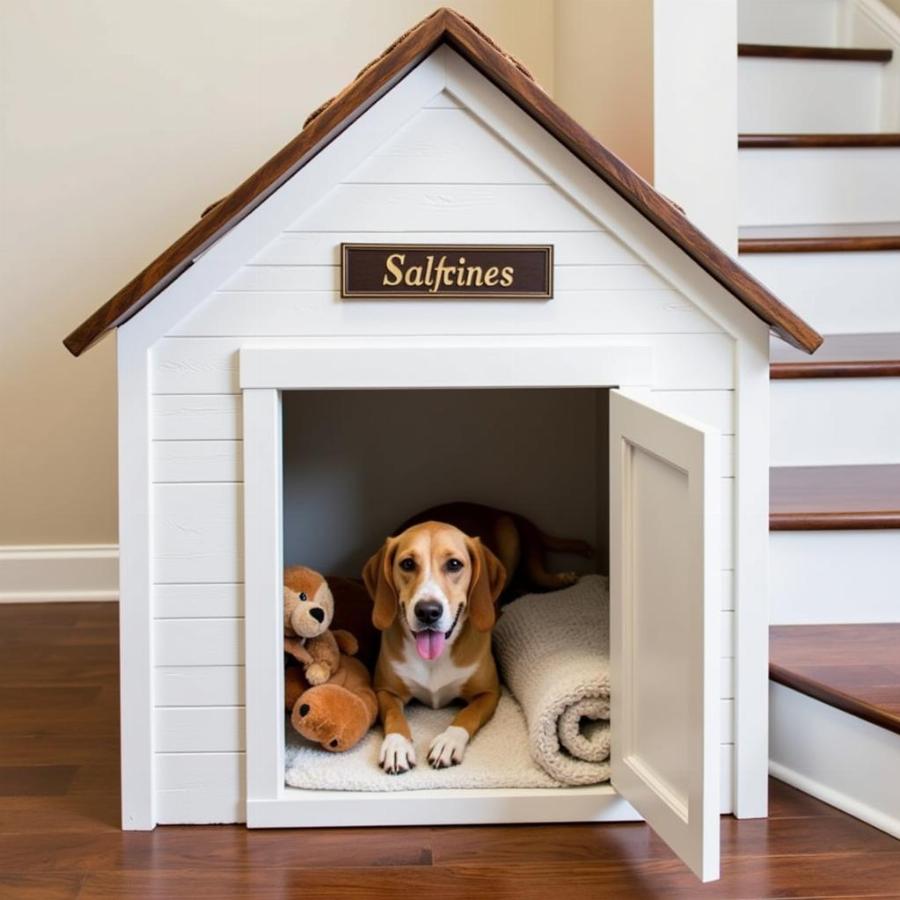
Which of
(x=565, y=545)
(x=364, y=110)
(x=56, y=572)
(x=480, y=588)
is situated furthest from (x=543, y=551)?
(x=56, y=572)

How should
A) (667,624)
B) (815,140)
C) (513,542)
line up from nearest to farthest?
(667,624), (513,542), (815,140)

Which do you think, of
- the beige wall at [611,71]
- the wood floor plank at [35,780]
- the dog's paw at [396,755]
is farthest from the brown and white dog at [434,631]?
the beige wall at [611,71]

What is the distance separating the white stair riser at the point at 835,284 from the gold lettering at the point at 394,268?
1071mm

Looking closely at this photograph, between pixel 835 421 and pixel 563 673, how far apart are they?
758mm

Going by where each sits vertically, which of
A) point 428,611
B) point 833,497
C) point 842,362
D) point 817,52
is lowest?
point 428,611

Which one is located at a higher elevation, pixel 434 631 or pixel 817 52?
pixel 817 52

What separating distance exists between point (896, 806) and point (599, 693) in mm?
422

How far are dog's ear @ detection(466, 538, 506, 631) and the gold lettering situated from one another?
470 mm

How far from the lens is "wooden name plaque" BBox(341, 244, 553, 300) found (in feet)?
5.62

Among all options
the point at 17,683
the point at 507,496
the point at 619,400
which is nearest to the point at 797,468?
the point at 507,496

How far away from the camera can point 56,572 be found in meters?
3.05

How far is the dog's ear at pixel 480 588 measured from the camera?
200 centimetres

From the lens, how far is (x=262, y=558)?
1730mm

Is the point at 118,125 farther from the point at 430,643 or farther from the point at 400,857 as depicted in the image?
the point at 400,857
